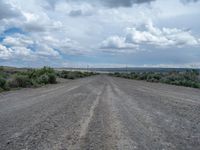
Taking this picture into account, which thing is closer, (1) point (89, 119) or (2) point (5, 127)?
(2) point (5, 127)

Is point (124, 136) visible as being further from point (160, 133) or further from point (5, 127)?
point (5, 127)

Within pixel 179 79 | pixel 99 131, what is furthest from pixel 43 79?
pixel 99 131

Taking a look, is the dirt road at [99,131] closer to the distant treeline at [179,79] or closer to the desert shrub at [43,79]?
the desert shrub at [43,79]

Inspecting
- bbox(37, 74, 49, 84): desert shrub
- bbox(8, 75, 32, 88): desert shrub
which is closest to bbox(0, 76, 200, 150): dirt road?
bbox(8, 75, 32, 88): desert shrub

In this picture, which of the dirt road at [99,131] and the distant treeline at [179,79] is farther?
the distant treeline at [179,79]

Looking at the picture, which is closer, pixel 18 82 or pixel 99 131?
pixel 99 131

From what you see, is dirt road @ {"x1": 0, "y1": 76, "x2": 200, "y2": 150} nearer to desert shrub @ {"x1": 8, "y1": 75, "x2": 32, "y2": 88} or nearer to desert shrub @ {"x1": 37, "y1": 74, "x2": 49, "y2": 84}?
desert shrub @ {"x1": 8, "y1": 75, "x2": 32, "y2": 88}

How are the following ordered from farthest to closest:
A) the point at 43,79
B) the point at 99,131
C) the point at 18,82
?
the point at 43,79, the point at 18,82, the point at 99,131

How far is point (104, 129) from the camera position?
8.88 metres

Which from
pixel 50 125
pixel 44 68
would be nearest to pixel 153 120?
pixel 50 125

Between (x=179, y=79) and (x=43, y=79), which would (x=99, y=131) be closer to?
(x=43, y=79)

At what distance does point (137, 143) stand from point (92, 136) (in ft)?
4.64

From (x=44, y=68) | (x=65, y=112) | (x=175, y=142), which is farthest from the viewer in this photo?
(x=44, y=68)

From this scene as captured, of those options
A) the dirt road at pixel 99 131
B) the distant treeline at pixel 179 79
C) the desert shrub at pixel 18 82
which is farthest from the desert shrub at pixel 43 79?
the dirt road at pixel 99 131
